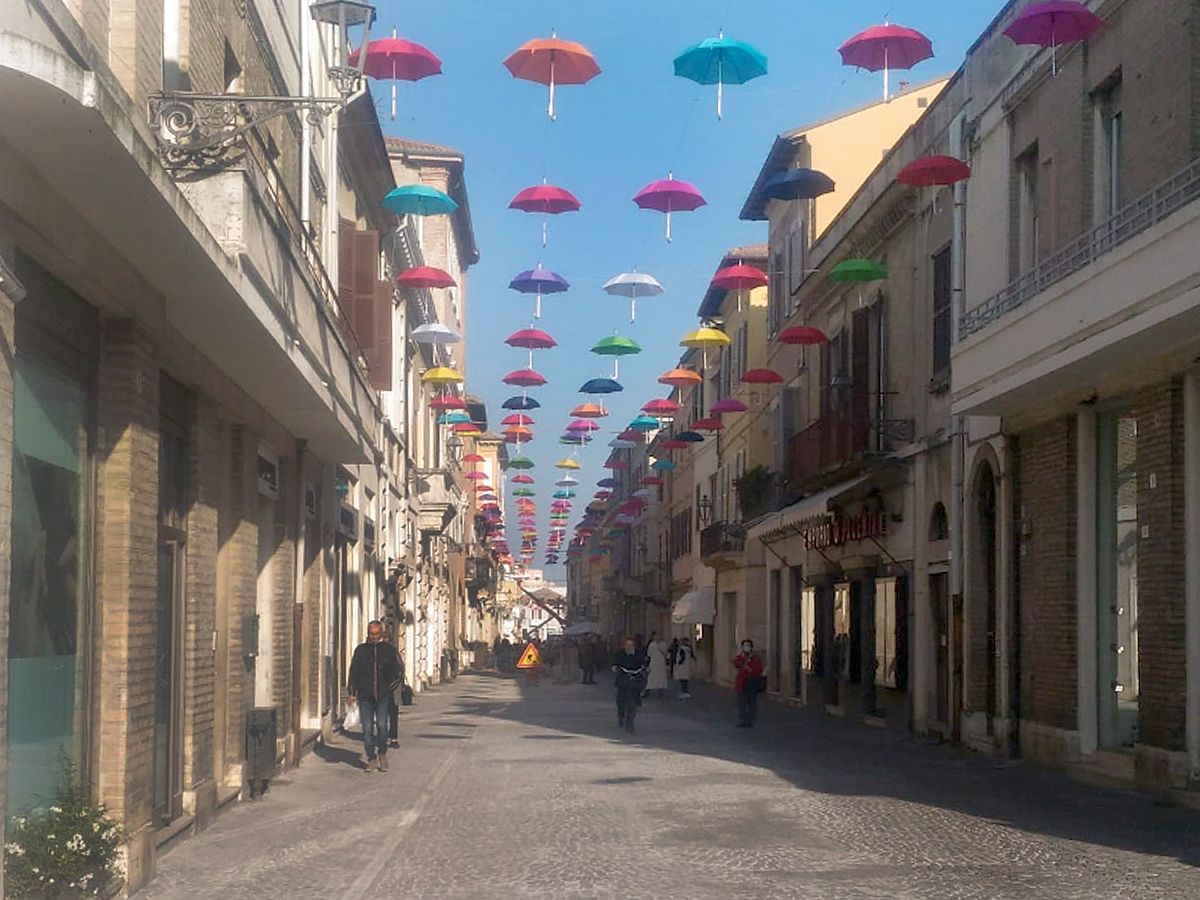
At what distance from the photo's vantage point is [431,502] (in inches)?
1720

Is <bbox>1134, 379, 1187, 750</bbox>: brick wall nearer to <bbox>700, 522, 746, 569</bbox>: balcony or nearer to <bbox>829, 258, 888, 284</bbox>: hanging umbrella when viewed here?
<bbox>829, 258, 888, 284</bbox>: hanging umbrella

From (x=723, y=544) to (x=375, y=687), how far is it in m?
27.4

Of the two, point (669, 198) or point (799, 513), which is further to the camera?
point (799, 513)

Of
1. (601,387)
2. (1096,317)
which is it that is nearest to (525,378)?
(601,387)

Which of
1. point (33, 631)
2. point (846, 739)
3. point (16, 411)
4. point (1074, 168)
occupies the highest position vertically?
point (1074, 168)

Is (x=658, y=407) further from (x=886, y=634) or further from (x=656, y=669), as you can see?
(x=886, y=634)

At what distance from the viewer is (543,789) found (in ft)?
55.7

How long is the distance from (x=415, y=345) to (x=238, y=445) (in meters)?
24.5

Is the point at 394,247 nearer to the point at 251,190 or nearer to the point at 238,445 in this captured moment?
the point at 238,445

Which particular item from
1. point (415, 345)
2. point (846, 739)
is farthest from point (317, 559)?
point (415, 345)

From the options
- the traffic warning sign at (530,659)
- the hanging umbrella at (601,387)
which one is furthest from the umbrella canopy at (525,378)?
the traffic warning sign at (530,659)

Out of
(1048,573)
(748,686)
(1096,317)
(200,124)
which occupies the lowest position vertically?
(748,686)

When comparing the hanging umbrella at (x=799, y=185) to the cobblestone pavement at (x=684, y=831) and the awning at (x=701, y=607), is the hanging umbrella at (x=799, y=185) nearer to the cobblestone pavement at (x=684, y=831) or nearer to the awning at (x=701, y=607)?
the cobblestone pavement at (x=684, y=831)

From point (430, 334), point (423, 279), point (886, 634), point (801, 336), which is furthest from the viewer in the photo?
point (801, 336)
